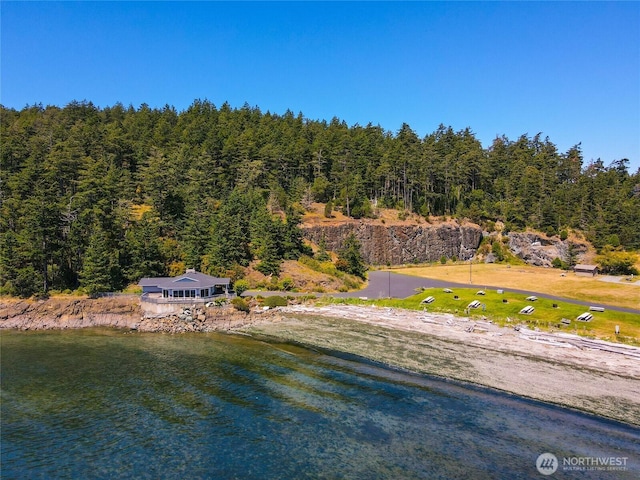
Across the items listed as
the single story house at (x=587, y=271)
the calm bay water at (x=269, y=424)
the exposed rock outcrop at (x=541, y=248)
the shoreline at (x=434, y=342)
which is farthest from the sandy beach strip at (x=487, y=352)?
the exposed rock outcrop at (x=541, y=248)

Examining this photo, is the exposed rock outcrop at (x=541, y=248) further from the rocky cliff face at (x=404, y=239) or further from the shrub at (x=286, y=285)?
the shrub at (x=286, y=285)

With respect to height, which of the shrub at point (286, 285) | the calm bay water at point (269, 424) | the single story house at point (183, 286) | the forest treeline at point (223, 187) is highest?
the forest treeline at point (223, 187)

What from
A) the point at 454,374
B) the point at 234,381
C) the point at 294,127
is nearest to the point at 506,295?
the point at 454,374

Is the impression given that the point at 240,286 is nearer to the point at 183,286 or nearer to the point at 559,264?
the point at 183,286

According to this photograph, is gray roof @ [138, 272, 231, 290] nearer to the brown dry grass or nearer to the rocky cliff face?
the rocky cliff face

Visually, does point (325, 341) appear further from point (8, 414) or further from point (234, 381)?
point (8, 414)

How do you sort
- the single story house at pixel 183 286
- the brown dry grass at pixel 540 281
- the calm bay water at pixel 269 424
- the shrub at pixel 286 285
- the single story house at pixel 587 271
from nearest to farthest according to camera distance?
the calm bay water at pixel 269 424
the single story house at pixel 183 286
the brown dry grass at pixel 540 281
the shrub at pixel 286 285
the single story house at pixel 587 271
